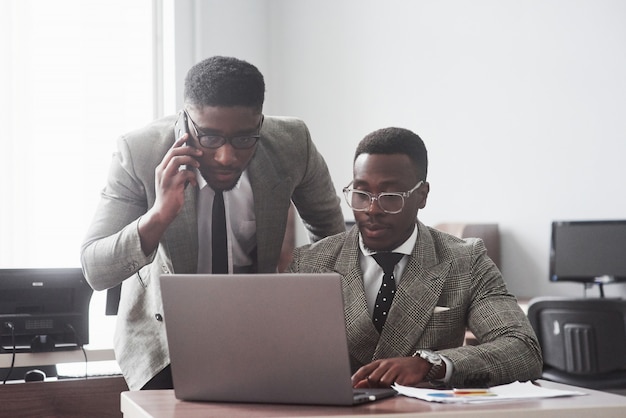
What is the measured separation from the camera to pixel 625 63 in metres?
4.41

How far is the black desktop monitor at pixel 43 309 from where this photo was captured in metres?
2.70

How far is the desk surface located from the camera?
1.33m

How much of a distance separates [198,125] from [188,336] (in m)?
0.55

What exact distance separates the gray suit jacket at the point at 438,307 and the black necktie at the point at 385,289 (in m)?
0.02

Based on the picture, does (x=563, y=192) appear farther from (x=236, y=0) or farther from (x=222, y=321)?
(x=222, y=321)

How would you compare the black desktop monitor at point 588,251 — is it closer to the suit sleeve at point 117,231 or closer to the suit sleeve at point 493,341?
the suit sleeve at point 493,341

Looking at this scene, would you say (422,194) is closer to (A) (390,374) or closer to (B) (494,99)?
(A) (390,374)

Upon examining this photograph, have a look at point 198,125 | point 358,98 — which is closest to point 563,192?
point 358,98

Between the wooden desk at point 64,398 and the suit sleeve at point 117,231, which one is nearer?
the suit sleeve at point 117,231

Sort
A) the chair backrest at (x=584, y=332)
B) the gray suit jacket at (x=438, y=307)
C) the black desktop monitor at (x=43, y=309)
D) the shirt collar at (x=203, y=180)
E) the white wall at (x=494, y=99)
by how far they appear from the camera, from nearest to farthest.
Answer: the gray suit jacket at (x=438, y=307)
the shirt collar at (x=203, y=180)
the black desktop monitor at (x=43, y=309)
the chair backrest at (x=584, y=332)
the white wall at (x=494, y=99)

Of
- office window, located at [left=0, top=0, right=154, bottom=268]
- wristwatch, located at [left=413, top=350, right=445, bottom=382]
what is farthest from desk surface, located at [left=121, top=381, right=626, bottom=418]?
office window, located at [left=0, top=0, right=154, bottom=268]

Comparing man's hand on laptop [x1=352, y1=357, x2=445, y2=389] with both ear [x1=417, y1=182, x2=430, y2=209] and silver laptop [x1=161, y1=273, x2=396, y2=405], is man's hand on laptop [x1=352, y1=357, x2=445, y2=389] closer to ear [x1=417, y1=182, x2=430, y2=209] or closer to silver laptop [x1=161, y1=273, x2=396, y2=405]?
silver laptop [x1=161, y1=273, x2=396, y2=405]

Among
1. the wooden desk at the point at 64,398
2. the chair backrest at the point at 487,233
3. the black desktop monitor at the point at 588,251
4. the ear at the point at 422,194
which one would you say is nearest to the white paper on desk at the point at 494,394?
the ear at the point at 422,194

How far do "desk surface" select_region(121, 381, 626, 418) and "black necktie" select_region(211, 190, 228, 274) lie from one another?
609 mm
